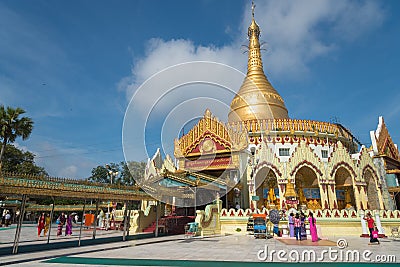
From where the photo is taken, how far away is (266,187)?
25.9 metres

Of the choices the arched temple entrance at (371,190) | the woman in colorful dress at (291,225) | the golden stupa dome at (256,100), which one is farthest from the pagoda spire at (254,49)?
the woman in colorful dress at (291,225)

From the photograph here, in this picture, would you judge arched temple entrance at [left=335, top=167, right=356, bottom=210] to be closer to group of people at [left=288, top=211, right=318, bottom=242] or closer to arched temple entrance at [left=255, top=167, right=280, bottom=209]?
arched temple entrance at [left=255, top=167, right=280, bottom=209]

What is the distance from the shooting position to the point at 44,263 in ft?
26.6

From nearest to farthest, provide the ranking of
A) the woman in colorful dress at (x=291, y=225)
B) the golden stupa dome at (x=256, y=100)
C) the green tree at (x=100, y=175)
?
the woman in colorful dress at (x=291, y=225), the golden stupa dome at (x=256, y=100), the green tree at (x=100, y=175)

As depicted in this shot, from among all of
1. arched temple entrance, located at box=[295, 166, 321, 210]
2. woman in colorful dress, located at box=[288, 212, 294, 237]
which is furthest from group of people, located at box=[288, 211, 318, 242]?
arched temple entrance, located at box=[295, 166, 321, 210]

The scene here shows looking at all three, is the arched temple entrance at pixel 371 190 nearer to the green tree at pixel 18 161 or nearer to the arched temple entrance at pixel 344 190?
the arched temple entrance at pixel 344 190

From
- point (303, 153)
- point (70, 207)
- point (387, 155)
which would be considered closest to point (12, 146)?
point (70, 207)

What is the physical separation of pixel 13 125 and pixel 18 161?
26.7m

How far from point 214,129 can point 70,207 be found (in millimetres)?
21729

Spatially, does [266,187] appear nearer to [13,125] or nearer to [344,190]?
[344,190]

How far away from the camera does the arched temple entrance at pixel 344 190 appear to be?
86.2 ft

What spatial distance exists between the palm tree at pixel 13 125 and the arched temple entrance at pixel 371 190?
3310 centimetres

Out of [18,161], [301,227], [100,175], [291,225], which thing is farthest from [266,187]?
[100,175]

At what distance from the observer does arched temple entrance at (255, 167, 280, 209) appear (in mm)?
24800
